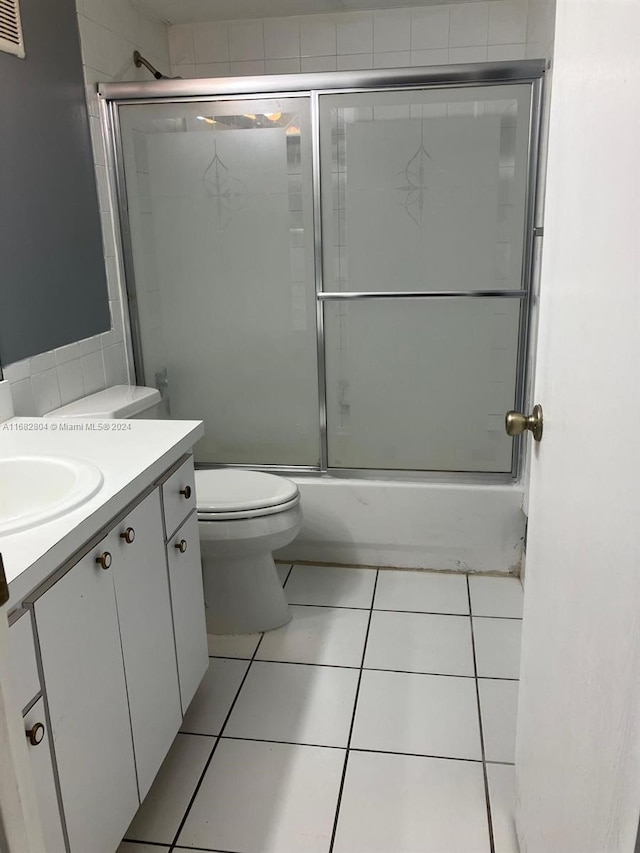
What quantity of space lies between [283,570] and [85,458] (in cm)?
132

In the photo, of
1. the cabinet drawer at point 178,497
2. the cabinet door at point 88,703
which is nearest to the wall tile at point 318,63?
the cabinet drawer at point 178,497

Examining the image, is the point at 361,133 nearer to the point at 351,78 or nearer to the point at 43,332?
the point at 351,78

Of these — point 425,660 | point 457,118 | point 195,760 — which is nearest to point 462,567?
point 425,660

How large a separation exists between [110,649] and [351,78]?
195 cm

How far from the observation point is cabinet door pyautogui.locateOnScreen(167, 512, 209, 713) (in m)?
1.67

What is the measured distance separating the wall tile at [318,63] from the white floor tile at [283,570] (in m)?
2.03

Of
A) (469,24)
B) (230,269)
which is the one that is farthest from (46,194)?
(469,24)

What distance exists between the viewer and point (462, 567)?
8.67 feet

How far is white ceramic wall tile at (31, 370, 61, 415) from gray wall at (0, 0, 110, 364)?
0.08 meters

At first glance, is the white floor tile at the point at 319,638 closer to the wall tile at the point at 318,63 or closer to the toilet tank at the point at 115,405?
the toilet tank at the point at 115,405

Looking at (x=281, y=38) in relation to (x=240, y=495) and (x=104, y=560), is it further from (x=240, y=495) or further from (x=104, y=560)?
(x=104, y=560)

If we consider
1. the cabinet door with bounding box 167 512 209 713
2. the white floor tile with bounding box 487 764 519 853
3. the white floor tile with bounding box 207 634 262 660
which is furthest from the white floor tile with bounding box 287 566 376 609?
the white floor tile with bounding box 487 764 519 853

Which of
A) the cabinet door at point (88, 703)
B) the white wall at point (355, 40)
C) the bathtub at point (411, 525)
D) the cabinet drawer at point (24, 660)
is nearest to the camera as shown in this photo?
the cabinet drawer at point (24, 660)

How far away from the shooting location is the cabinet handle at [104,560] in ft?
4.15
